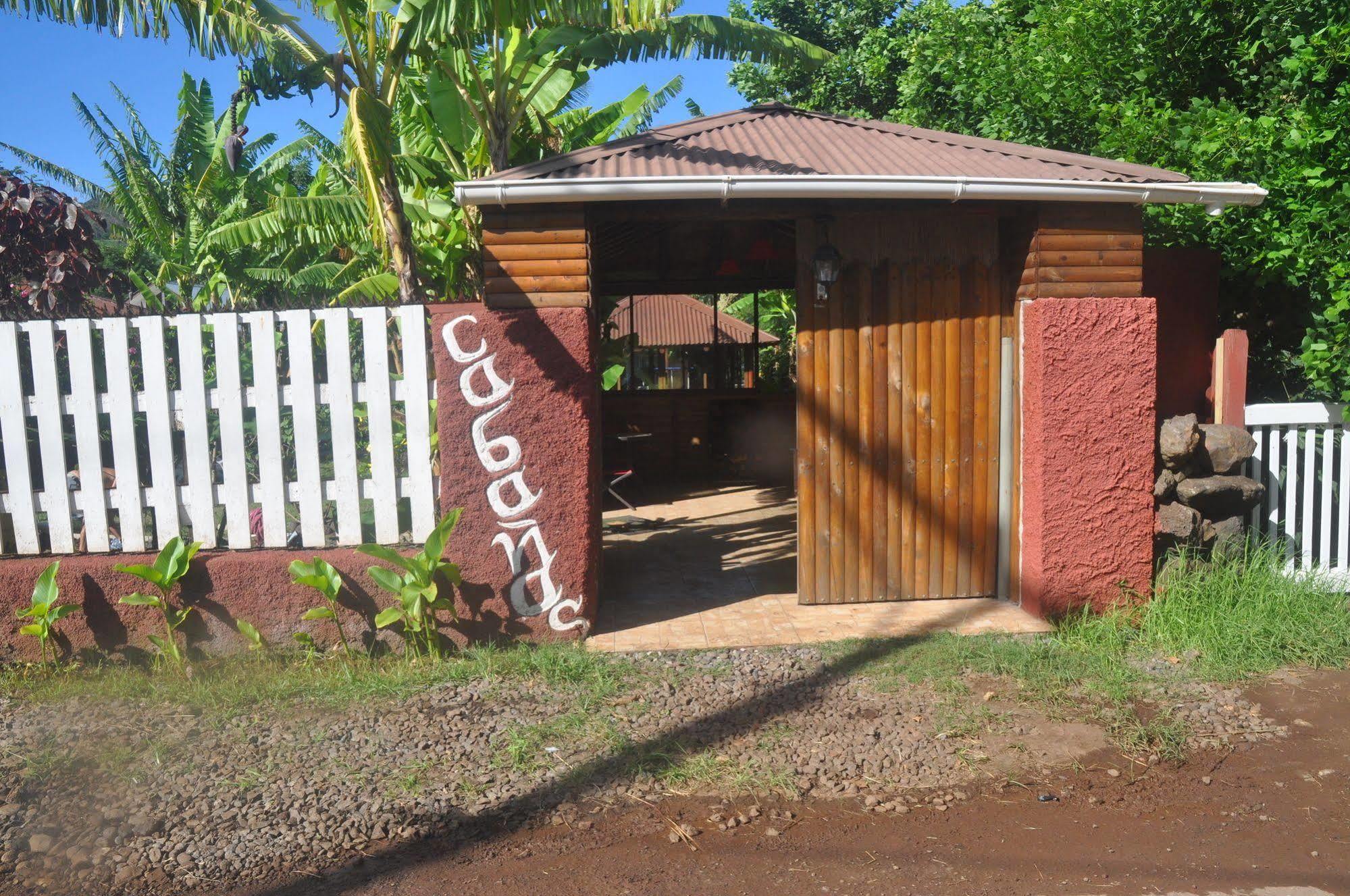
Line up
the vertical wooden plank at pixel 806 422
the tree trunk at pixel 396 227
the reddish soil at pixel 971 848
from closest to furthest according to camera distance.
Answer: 1. the reddish soil at pixel 971 848
2. the vertical wooden plank at pixel 806 422
3. the tree trunk at pixel 396 227

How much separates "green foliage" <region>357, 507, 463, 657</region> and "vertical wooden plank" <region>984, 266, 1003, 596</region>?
3.34 metres

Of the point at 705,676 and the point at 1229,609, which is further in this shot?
the point at 1229,609

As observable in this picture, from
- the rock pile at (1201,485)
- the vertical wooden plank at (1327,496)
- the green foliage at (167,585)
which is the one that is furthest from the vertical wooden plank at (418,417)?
the vertical wooden plank at (1327,496)

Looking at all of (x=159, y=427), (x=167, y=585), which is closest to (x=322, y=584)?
(x=167, y=585)

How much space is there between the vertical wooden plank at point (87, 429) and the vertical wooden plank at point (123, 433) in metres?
0.08

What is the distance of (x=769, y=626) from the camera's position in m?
6.08

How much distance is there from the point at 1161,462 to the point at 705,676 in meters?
3.18

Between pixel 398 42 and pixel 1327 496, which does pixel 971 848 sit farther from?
pixel 398 42

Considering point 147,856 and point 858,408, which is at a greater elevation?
point 858,408

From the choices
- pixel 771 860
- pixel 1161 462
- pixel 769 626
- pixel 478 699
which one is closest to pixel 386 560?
pixel 478 699

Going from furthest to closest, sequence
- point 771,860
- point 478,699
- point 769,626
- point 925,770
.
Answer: point 769,626 → point 478,699 → point 925,770 → point 771,860

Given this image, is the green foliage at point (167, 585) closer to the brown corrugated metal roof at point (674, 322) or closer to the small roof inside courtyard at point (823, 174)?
the small roof inside courtyard at point (823, 174)

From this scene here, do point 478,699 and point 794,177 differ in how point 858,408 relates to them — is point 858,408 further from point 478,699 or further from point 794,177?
point 478,699

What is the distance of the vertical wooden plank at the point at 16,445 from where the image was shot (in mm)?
5574
